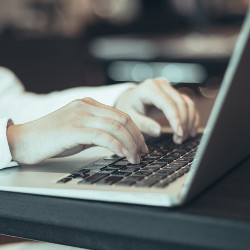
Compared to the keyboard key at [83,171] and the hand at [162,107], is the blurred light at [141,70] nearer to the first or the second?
the hand at [162,107]

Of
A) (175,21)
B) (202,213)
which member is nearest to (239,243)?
(202,213)

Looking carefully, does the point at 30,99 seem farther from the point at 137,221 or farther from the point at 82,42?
the point at 82,42

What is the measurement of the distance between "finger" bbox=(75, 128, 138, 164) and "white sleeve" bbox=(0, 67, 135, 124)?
0.18m

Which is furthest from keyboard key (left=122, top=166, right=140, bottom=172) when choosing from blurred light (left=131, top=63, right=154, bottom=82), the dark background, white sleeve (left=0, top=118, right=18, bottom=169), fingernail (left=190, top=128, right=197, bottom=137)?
blurred light (left=131, top=63, right=154, bottom=82)

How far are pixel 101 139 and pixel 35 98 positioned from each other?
24.7 inches

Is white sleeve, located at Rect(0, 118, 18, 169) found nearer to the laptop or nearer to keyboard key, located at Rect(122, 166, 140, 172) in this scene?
the laptop

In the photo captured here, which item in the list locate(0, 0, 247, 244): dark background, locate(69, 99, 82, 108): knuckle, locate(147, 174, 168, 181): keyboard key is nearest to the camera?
locate(147, 174, 168, 181): keyboard key

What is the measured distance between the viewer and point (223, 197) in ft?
1.41

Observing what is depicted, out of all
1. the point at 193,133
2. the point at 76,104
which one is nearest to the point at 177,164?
the point at 76,104

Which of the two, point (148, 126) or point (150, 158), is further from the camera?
point (148, 126)

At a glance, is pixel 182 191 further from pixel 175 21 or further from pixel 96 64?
pixel 175 21

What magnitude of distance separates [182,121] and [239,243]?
409 mm

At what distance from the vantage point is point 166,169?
53 cm

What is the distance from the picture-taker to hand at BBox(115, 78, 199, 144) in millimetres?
755
